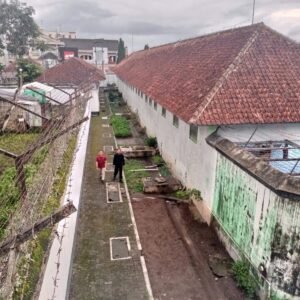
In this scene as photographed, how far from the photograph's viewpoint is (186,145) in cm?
1230

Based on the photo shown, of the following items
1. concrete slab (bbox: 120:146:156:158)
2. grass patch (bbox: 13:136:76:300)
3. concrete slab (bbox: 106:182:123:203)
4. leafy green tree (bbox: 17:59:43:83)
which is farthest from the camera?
leafy green tree (bbox: 17:59:43:83)

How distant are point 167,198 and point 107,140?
9.34 metres

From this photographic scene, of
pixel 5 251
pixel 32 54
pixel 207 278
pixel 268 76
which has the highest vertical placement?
pixel 32 54

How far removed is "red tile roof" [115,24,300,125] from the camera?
1002 cm

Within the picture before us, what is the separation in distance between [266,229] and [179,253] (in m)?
2.93

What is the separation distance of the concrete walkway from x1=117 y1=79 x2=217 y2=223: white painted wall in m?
2.46

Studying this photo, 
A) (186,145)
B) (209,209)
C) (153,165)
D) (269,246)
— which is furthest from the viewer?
(153,165)

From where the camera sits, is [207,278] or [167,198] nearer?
[207,278]

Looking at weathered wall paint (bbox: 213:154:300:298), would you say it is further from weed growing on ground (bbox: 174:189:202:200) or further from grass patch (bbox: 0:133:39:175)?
grass patch (bbox: 0:133:39:175)

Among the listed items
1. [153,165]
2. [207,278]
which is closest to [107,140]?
[153,165]

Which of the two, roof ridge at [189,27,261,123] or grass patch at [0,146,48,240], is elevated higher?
roof ridge at [189,27,261,123]

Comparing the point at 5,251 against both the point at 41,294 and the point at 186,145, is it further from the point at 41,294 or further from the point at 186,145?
the point at 186,145

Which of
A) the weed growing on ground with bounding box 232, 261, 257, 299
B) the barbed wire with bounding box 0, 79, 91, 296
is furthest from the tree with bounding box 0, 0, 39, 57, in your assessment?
the weed growing on ground with bounding box 232, 261, 257, 299

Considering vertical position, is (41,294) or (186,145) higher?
(186,145)
